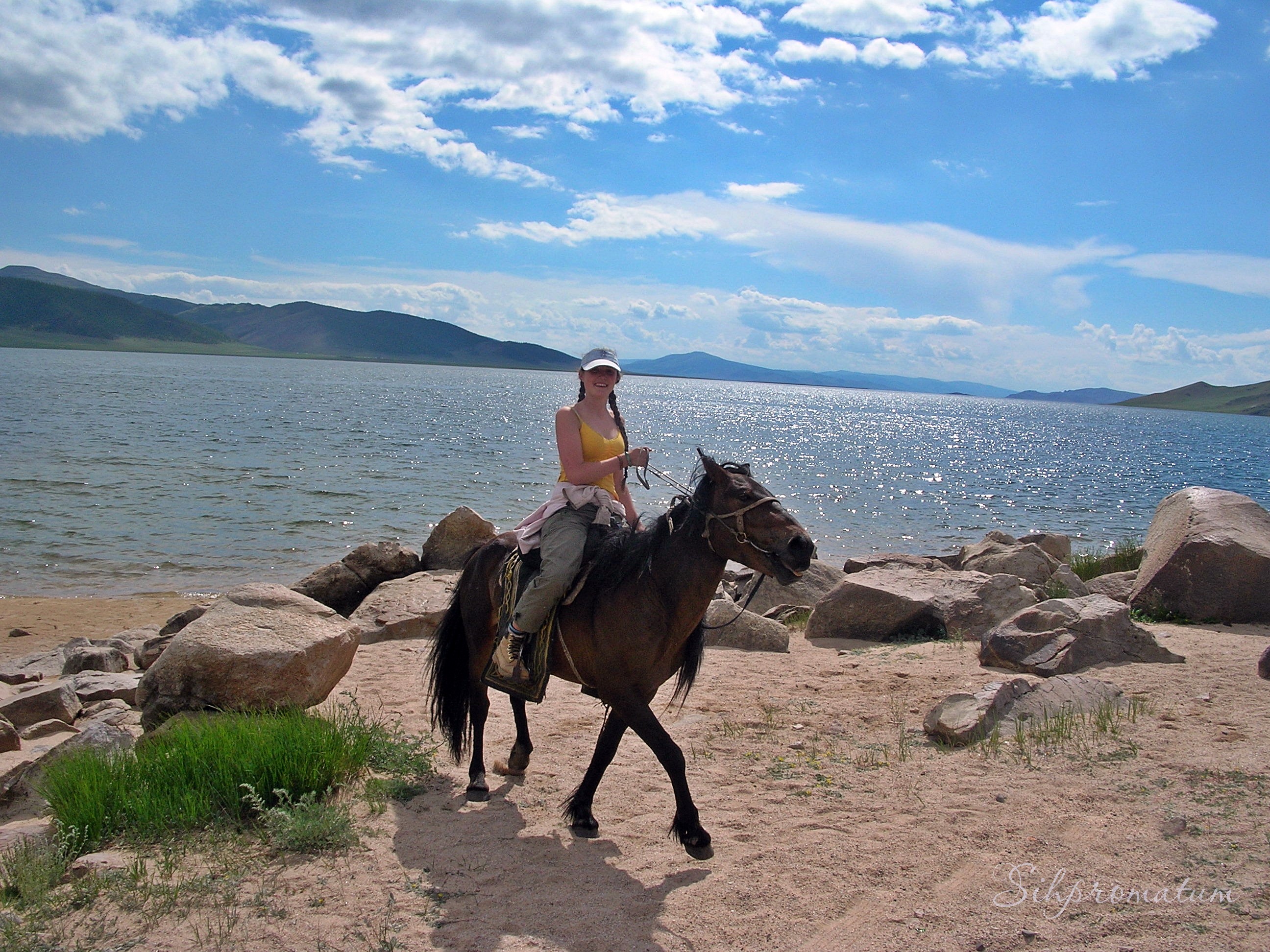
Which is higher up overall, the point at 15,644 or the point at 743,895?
the point at 743,895

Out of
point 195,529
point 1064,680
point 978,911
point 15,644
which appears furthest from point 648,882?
point 195,529

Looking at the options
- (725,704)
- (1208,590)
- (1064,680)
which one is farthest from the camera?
(1208,590)

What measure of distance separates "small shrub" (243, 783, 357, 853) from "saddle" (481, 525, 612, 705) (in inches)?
48.1

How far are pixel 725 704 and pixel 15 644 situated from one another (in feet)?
32.4

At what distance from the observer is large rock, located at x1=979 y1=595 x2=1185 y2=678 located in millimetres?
7984

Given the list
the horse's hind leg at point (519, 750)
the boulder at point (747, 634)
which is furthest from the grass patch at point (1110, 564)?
the horse's hind leg at point (519, 750)

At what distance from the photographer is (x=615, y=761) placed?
6.45 meters

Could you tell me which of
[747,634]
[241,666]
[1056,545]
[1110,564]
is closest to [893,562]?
[1110,564]

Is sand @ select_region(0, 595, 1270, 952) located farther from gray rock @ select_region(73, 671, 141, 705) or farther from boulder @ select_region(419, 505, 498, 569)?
boulder @ select_region(419, 505, 498, 569)

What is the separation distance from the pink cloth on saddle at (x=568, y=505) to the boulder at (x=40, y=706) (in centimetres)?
504

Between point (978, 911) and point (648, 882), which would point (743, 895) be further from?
point (978, 911)

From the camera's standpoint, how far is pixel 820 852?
15.8ft

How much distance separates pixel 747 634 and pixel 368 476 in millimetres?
22871

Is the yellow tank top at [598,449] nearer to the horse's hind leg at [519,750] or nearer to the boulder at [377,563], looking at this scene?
the horse's hind leg at [519,750]
